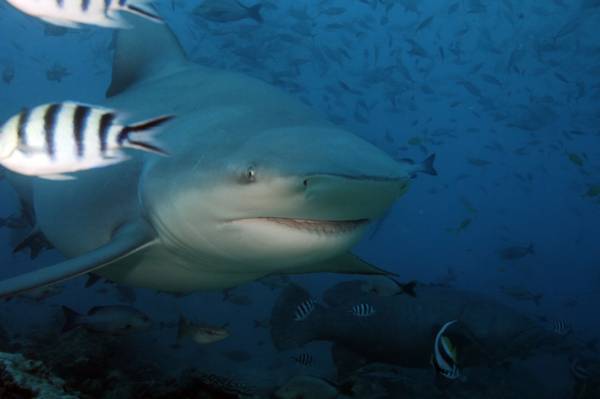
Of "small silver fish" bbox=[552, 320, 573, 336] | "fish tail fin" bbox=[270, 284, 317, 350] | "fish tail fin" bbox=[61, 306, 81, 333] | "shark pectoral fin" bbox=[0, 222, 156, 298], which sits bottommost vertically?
"small silver fish" bbox=[552, 320, 573, 336]

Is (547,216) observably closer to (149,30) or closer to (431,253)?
(431,253)

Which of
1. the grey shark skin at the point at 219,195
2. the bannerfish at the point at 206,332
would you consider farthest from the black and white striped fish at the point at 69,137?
the bannerfish at the point at 206,332

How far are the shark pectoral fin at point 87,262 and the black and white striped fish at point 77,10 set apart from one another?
49.3 inches

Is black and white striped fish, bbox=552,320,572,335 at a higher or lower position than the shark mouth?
lower

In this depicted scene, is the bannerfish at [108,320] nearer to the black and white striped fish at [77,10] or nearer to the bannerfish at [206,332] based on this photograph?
the bannerfish at [206,332]

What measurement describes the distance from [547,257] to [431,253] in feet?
91.3

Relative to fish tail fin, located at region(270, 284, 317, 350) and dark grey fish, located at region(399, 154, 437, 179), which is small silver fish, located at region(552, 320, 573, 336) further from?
fish tail fin, located at region(270, 284, 317, 350)

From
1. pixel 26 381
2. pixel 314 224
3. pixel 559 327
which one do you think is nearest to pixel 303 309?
pixel 314 224

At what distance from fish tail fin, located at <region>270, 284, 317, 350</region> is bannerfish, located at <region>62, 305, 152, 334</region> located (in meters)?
2.59

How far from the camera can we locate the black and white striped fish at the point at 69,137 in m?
1.82

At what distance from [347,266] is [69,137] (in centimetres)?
273

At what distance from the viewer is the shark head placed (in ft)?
6.63

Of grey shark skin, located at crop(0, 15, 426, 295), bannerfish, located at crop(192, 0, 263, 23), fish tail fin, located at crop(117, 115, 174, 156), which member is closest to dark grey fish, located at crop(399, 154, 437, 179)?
grey shark skin, located at crop(0, 15, 426, 295)

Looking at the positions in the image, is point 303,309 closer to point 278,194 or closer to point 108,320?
point 108,320
